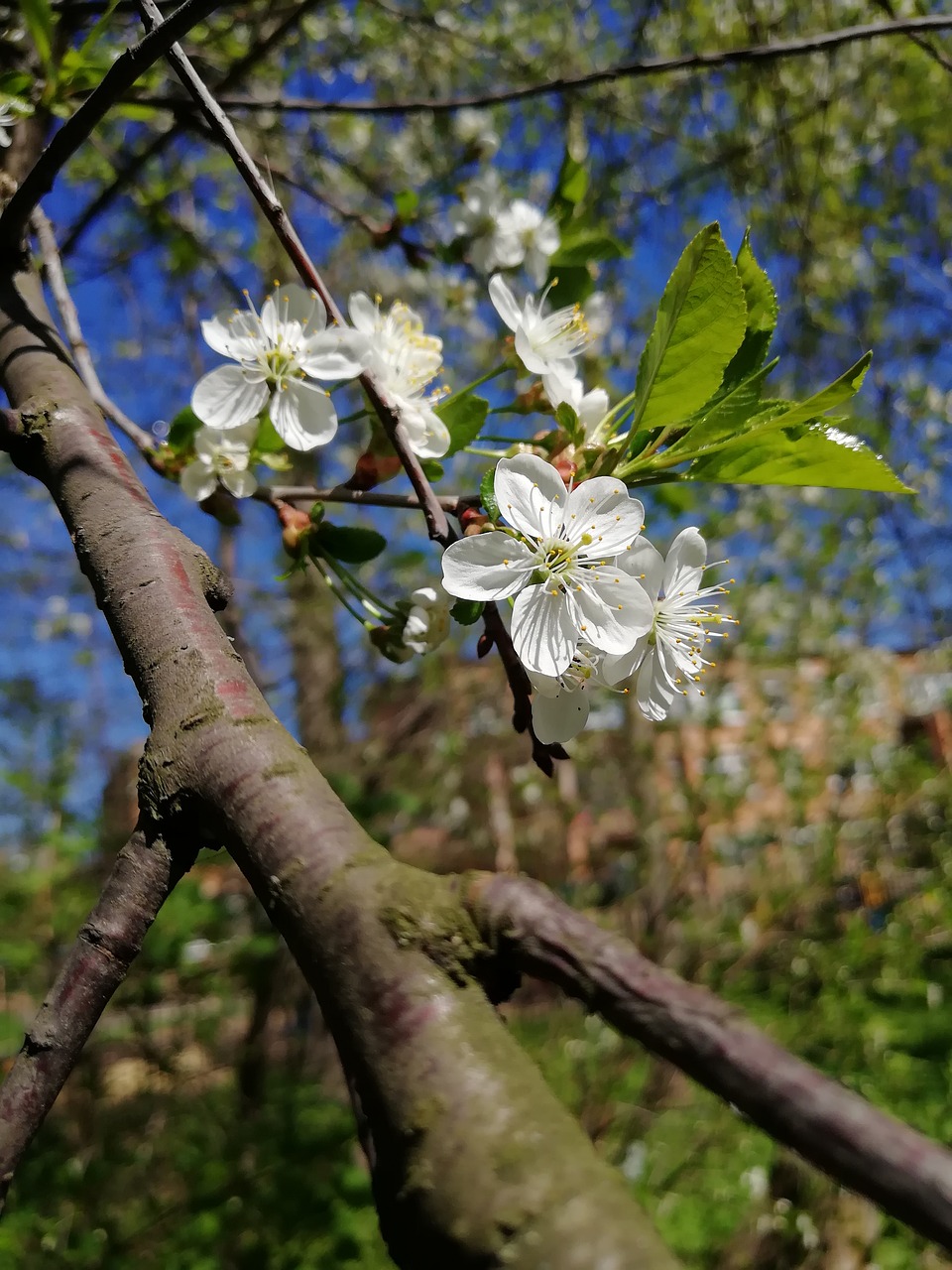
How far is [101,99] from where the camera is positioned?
2.58ft

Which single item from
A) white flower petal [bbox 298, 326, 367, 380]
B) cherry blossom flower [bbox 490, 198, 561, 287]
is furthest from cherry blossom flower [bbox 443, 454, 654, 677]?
cherry blossom flower [bbox 490, 198, 561, 287]

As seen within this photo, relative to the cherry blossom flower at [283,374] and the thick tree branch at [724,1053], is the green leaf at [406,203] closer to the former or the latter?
the cherry blossom flower at [283,374]

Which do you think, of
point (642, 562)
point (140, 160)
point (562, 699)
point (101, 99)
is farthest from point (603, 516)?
point (140, 160)

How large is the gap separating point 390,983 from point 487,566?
0.42m

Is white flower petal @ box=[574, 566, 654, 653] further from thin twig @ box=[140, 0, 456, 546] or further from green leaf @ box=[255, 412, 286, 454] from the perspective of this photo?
green leaf @ box=[255, 412, 286, 454]

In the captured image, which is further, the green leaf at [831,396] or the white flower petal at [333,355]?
the white flower petal at [333,355]

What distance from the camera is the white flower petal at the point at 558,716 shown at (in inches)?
30.2

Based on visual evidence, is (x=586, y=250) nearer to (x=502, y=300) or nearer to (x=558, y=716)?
(x=502, y=300)

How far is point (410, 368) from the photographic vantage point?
1169mm

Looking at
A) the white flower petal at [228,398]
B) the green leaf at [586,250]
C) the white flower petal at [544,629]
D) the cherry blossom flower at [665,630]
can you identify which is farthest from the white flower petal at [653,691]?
the green leaf at [586,250]

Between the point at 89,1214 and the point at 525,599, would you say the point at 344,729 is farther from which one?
the point at 525,599

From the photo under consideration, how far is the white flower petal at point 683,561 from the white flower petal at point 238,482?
49 centimetres

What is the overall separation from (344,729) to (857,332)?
9.93 ft

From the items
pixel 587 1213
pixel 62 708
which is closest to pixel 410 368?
pixel 587 1213
